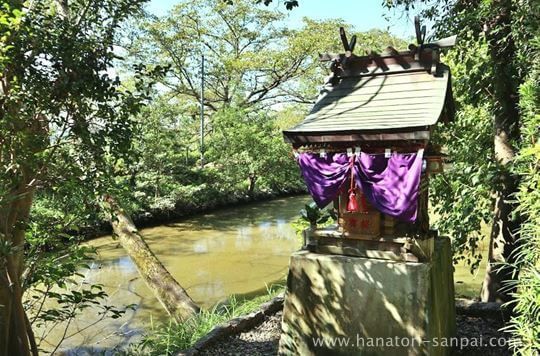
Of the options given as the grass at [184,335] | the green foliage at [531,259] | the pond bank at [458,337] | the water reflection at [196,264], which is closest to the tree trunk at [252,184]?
the water reflection at [196,264]

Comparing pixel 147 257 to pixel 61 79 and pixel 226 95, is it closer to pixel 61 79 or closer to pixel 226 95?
pixel 61 79

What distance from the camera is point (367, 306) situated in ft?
12.4

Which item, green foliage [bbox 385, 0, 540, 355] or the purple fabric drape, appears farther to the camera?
green foliage [bbox 385, 0, 540, 355]

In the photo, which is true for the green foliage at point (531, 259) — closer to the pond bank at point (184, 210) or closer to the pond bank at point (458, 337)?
the pond bank at point (458, 337)

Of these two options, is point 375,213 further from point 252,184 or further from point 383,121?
point 252,184

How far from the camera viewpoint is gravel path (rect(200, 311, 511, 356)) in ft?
14.0

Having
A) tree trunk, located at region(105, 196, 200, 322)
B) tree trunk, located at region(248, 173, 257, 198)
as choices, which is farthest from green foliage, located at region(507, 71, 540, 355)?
tree trunk, located at region(248, 173, 257, 198)

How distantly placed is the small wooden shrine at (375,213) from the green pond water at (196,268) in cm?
302

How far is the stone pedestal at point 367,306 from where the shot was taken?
3.54 metres

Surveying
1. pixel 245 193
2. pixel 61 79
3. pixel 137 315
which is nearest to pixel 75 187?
pixel 61 79

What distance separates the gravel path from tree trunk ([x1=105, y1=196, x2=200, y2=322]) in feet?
4.85

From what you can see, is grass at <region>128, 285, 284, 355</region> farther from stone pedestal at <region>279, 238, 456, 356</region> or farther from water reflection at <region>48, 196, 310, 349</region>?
stone pedestal at <region>279, 238, 456, 356</region>

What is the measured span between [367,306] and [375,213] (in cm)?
84

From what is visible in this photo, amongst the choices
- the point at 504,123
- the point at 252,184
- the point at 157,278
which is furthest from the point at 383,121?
the point at 252,184
